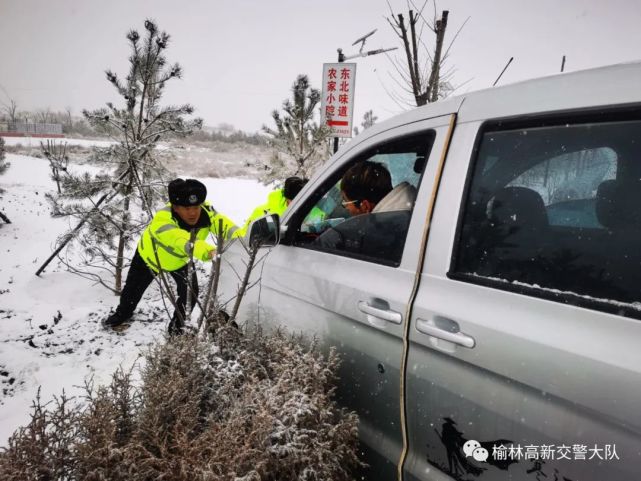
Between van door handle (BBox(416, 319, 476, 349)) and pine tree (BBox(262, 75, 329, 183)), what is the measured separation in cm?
668

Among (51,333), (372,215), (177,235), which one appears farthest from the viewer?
(51,333)

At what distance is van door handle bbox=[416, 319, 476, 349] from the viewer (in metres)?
1.18

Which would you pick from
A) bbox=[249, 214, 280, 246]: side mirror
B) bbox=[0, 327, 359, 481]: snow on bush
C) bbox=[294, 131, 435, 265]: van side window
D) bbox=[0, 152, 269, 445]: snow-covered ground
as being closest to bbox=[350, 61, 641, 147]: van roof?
bbox=[294, 131, 435, 265]: van side window

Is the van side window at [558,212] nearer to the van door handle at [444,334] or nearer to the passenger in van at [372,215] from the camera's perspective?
the van door handle at [444,334]

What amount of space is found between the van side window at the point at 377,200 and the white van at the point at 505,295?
0.6 inches

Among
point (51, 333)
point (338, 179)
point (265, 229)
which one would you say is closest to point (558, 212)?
point (338, 179)

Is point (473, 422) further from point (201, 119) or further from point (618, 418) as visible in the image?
point (201, 119)

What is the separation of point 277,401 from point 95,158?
4.89 metres

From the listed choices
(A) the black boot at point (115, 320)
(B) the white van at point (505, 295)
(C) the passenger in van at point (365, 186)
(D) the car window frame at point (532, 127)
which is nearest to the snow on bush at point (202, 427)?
(B) the white van at point (505, 295)

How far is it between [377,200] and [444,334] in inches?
44.8

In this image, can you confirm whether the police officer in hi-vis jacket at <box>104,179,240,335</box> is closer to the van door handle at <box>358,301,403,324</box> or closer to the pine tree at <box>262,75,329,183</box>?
the van door handle at <box>358,301,403,324</box>

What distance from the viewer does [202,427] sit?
139cm

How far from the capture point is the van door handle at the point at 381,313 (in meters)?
1.40

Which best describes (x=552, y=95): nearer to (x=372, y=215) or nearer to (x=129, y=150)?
(x=372, y=215)
